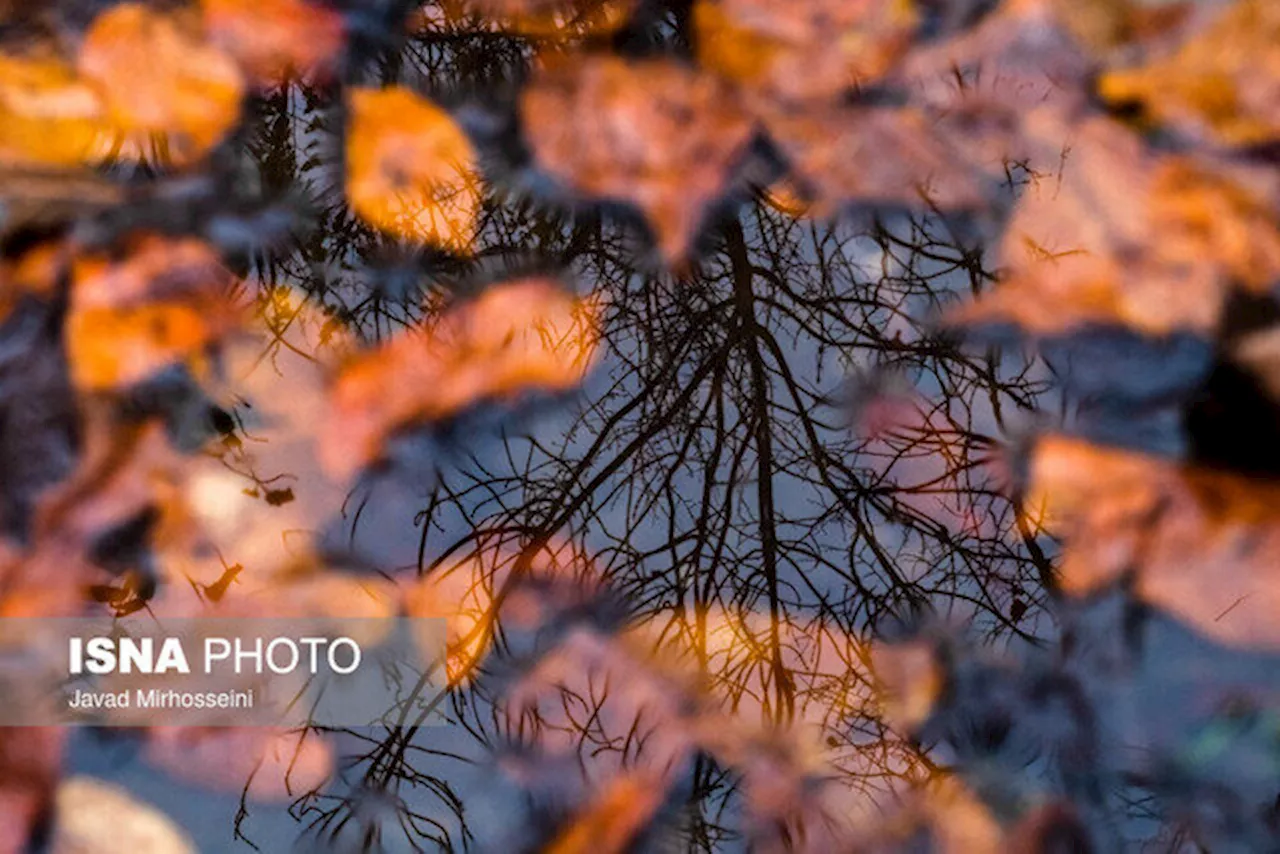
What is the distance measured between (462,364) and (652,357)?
11 centimetres

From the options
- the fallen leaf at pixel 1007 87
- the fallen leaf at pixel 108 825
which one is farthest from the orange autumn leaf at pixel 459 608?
the fallen leaf at pixel 1007 87

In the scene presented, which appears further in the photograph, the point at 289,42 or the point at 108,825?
the point at 289,42

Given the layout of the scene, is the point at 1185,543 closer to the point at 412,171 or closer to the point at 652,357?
the point at 652,357

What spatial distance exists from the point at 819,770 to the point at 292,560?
Answer: 0.30 meters

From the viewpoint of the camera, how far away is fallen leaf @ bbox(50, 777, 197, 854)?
0.51 meters

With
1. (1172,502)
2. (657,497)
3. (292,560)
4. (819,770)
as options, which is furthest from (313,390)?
(1172,502)

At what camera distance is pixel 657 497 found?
576mm

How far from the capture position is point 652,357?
60cm

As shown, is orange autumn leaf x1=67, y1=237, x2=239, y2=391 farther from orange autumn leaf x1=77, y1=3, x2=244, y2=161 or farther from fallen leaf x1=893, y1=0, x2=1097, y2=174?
fallen leaf x1=893, y1=0, x2=1097, y2=174

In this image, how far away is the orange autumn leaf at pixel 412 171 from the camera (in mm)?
623

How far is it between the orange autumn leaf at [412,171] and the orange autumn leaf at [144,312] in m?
0.10

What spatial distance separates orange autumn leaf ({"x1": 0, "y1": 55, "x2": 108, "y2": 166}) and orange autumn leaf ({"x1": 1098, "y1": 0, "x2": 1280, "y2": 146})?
0.62m

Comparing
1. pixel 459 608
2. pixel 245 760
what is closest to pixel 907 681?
pixel 459 608

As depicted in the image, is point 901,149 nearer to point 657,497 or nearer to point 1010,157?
point 1010,157
